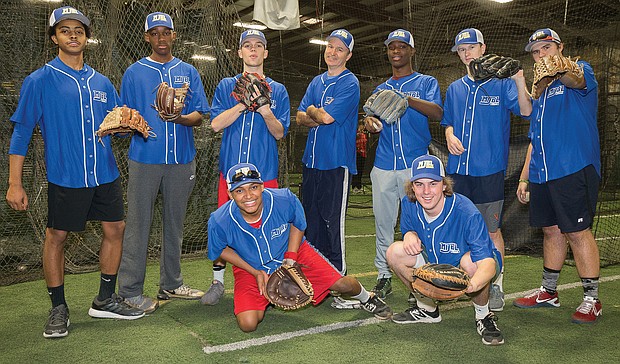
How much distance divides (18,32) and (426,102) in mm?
4488

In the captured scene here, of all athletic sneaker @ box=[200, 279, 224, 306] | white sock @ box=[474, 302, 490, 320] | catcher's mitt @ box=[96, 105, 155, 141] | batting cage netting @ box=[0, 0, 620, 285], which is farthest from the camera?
batting cage netting @ box=[0, 0, 620, 285]

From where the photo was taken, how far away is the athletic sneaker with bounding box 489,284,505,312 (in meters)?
4.06

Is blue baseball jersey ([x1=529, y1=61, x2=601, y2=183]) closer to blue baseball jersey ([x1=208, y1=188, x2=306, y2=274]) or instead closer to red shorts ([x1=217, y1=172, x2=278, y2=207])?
blue baseball jersey ([x1=208, y1=188, x2=306, y2=274])

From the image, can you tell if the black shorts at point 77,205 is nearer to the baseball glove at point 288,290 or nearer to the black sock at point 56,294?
the black sock at point 56,294

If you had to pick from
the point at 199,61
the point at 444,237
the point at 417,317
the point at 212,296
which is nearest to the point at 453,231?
Result: the point at 444,237

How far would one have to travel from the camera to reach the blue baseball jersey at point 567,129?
3793mm

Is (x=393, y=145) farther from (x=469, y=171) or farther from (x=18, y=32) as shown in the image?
(x=18, y=32)

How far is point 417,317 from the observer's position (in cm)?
382

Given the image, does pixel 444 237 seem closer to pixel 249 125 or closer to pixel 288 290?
pixel 288 290

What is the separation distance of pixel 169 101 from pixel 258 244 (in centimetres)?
124

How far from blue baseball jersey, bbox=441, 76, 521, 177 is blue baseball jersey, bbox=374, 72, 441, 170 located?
30 cm

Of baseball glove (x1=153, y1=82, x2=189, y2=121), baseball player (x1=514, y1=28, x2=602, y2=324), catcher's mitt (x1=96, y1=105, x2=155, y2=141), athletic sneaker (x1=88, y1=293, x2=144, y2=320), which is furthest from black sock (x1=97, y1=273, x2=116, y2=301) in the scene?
baseball player (x1=514, y1=28, x2=602, y2=324)

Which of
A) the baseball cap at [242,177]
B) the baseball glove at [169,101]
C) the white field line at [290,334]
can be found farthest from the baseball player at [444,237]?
the baseball glove at [169,101]

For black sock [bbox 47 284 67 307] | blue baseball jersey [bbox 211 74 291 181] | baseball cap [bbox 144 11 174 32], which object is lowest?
black sock [bbox 47 284 67 307]
